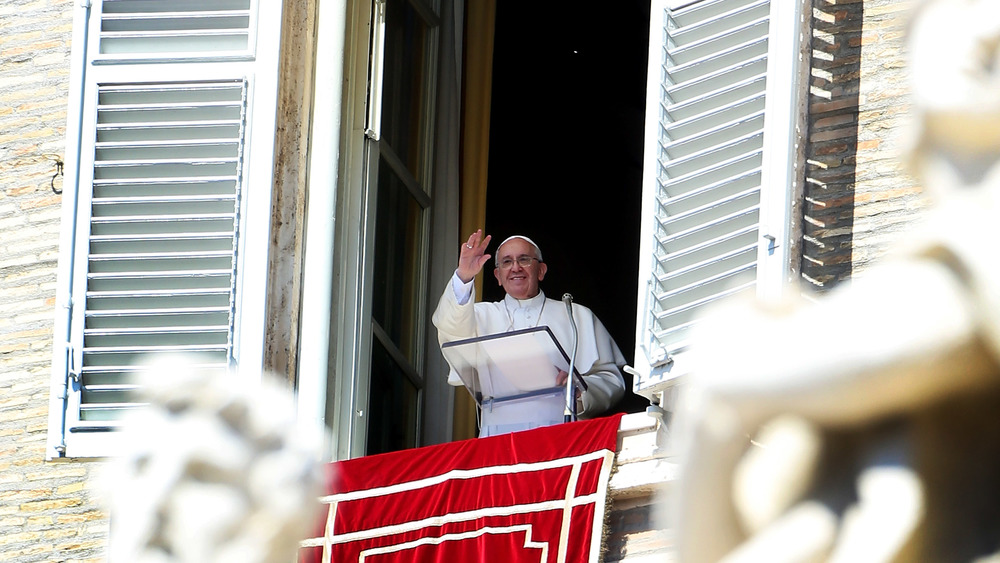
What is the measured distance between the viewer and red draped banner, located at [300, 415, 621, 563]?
22.1ft

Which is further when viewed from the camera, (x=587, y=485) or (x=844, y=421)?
(x=587, y=485)

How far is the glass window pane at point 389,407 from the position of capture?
8.23 meters

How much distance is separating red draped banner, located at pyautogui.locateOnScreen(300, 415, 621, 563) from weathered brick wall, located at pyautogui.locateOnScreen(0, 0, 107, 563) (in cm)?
100

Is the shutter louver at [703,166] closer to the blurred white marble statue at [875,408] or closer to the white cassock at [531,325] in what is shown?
the white cassock at [531,325]

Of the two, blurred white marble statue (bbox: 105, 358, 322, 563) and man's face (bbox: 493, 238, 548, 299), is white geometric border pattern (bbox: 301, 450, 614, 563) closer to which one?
man's face (bbox: 493, 238, 548, 299)

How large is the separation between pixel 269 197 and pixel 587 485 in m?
1.60

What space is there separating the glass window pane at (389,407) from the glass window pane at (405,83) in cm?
92

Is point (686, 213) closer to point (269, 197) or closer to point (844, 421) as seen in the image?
point (269, 197)

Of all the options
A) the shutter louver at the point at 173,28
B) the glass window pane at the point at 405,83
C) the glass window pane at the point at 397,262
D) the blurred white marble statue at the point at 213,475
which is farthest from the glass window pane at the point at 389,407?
the blurred white marble statue at the point at 213,475

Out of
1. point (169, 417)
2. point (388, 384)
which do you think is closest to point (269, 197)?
point (388, 384)

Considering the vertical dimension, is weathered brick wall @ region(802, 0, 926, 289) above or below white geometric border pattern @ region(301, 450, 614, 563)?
above

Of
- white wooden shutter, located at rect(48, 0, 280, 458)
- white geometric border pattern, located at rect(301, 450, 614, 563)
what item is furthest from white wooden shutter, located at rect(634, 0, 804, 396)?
white wooden shutter, located at rect(48, 0, 280, 458)

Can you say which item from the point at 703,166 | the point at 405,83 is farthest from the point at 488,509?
the point at 405,83

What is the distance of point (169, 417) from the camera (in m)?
1.61
